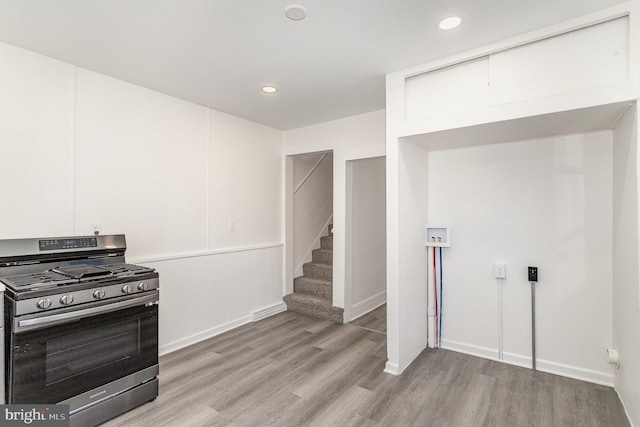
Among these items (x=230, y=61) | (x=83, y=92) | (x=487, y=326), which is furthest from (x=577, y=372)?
(x=83, y=92)

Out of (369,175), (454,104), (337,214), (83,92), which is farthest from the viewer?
(369,175)

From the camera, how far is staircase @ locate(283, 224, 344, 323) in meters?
4.07

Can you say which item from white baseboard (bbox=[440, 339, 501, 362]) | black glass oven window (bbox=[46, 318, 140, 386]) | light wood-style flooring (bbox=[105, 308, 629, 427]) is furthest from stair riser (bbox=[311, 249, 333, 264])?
black glass oven window (bbox=[46, 318, 140, 386])

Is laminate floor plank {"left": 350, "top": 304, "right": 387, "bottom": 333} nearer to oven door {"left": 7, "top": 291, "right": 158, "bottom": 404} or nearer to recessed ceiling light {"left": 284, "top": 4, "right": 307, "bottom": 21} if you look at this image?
oven door {"left": 7, "top": 291, "right": 158, "bottom": 404}

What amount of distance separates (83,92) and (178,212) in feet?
4.15

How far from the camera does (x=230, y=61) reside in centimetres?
248

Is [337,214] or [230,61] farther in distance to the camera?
[337,214]

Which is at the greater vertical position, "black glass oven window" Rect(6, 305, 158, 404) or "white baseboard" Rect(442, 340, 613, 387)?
"black glass oven window" Rect(6, 305, 158, 404)

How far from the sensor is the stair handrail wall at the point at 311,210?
4.81 metres

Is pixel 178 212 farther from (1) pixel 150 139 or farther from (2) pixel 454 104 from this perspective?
(2) pixel 454 104

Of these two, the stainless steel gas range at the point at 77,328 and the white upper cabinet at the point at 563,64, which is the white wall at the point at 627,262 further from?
the stainless steel gas range at the point at 77,328

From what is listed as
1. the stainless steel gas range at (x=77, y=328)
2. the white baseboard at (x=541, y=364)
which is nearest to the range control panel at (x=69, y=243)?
the stainless steel gas range at (x=77, y=328)

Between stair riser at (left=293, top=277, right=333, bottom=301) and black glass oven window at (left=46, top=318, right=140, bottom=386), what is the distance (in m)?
2.49

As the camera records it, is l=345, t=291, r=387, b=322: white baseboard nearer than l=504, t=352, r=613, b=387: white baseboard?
No
